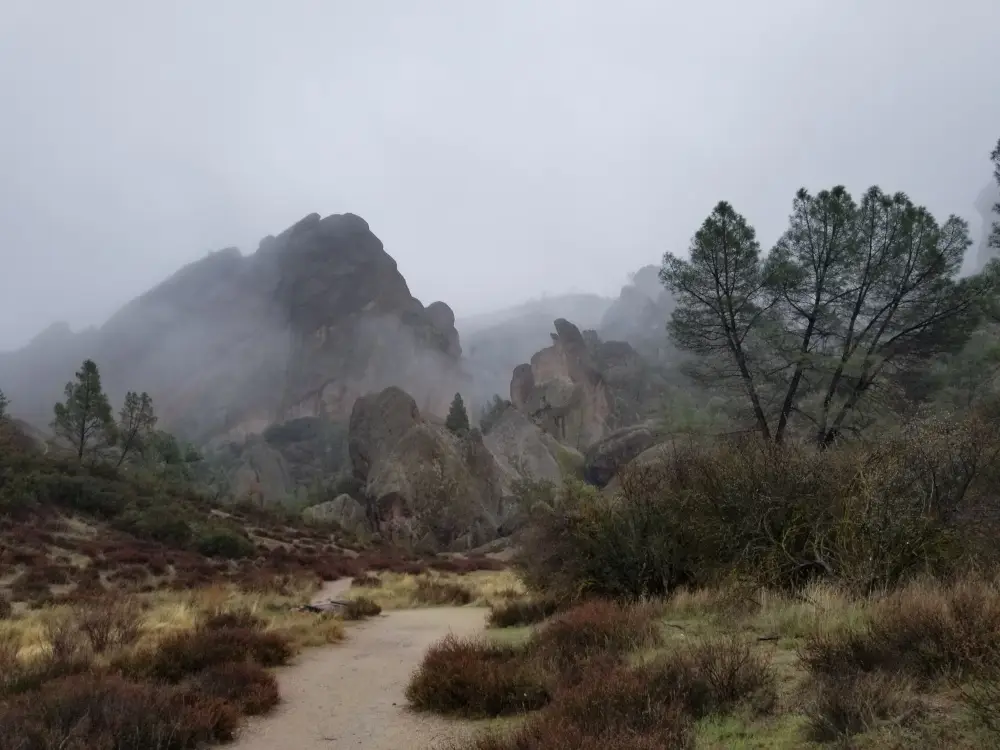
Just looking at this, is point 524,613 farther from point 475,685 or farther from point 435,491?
point 435,491

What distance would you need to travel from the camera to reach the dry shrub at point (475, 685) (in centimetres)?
584

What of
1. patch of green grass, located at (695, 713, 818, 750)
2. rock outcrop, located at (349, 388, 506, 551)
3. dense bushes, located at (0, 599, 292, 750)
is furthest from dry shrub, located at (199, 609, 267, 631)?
rock outcrop, located at (349, 388, 506, 551)

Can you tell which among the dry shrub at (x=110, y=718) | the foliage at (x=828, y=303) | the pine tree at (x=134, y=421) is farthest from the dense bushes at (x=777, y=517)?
the pine tree at (x=134, y=421)

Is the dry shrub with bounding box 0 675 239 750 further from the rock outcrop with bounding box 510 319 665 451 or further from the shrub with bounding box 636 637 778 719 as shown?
the rock outcrop with bounding box 510 319 665 451

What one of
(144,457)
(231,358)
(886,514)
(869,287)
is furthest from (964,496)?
(231,358)

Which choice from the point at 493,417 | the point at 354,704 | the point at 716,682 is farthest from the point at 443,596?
the point at 493,417

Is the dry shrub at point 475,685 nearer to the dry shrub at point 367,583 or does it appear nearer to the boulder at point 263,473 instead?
the dry shrub at point 367,583

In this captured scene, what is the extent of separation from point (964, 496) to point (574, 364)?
102 m

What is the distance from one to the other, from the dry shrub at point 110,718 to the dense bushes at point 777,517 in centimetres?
678

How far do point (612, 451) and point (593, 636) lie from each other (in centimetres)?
5943

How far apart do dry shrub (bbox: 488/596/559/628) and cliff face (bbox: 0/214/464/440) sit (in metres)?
122

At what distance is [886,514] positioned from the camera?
24.5 ft

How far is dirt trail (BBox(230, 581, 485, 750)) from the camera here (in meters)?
5.64

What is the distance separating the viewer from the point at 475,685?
6.18 metres
